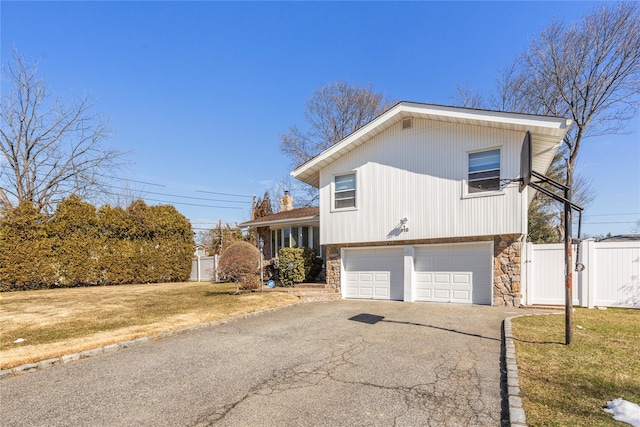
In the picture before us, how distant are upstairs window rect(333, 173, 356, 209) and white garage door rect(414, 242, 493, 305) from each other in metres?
3.28

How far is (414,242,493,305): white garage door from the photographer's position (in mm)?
10336

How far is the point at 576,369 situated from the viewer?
14.5ft

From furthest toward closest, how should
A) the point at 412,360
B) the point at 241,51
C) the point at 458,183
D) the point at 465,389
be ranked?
the point at 241,51 → the point at 458,183 → the point at 412,360 → the point at 465,389

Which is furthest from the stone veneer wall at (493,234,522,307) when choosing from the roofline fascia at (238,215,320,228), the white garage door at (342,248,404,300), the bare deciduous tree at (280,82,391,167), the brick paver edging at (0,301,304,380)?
the bare deciduous tree at (280,82,391,167)

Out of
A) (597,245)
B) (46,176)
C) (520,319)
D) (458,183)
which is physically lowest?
(520,319)

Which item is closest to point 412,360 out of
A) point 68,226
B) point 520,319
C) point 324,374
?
point 324,374

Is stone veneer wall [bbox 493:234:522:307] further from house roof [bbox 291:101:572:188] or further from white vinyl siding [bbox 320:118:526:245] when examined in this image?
house roof [bbox 291:101:572:188]

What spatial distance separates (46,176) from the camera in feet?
68.0

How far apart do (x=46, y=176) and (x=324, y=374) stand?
2485cm

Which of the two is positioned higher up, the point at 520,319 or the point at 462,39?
the point at 462,39

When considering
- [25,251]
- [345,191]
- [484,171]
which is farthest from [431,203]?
[25,251]

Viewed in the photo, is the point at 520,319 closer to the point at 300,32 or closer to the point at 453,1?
the point at 453,1

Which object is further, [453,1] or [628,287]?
[453,1]

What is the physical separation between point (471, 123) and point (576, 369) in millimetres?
8033
